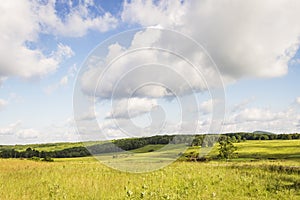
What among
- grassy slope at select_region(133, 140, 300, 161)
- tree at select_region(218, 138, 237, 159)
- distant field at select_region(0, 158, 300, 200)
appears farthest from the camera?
grassy slope at select_region(133, 140, 300, 161)

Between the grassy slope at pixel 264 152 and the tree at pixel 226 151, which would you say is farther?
the grassy slope at pixel 264 152

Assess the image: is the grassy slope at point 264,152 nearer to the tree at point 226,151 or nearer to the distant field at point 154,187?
the tree at point 226,151

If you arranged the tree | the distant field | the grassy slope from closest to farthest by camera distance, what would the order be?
the distant field < the tree < the grassy slope

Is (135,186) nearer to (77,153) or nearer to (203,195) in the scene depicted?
(203,195)

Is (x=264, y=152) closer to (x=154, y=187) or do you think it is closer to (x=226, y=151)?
(x=226, y=151)

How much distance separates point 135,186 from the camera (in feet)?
44.9

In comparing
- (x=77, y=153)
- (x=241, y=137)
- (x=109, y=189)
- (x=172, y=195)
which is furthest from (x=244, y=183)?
(x=241, y=137)

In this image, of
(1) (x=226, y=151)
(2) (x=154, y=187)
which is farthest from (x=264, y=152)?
(2) (x=154, y=187)

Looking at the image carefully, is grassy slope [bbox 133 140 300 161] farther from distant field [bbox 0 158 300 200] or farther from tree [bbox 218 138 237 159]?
distant field [bbox 0 158 300 200]

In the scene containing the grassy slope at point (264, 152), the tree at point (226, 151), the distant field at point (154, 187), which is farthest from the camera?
the grassy slope at point (264, 152)

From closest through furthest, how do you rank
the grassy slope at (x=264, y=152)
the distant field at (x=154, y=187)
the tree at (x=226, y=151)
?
the distant field at (x=154, y=187)
the tree at (x=226, y=151)
the grassy slope at (x=264, y=152)

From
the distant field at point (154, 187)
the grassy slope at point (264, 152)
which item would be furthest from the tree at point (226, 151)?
the distant field at point (154, 187)

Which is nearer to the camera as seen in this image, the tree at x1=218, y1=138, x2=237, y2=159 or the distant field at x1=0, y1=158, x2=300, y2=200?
the distant field at x1=0, y1=158, x2=300, y2=200

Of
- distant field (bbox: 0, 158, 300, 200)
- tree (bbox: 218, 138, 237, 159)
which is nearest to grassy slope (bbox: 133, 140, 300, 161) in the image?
tree (bbox: 218, 138, 237, 159)
